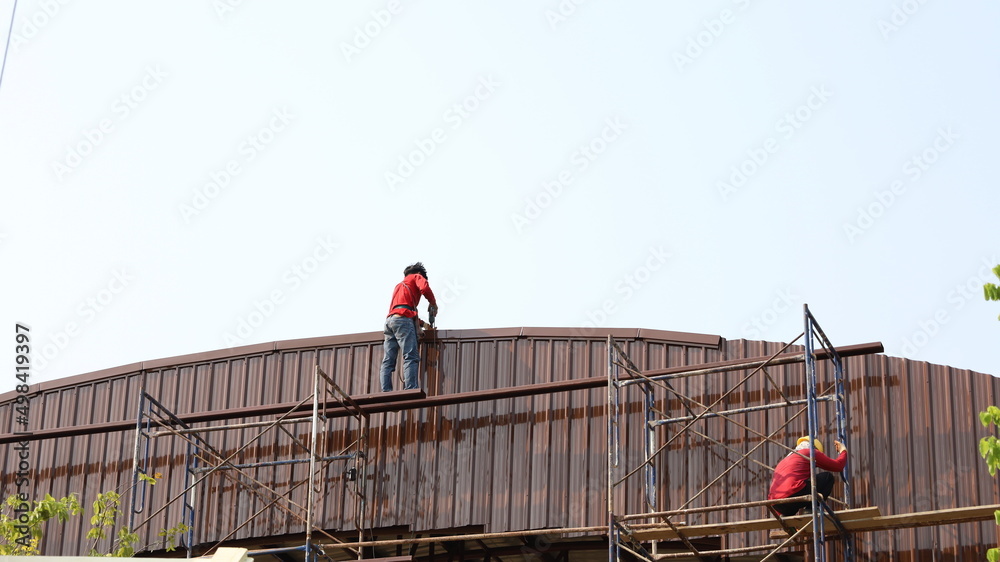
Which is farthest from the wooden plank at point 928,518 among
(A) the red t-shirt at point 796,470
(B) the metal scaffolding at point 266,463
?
(B) the metal scaffolding at point 266,463

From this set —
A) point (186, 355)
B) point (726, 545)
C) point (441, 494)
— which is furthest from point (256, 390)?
point (726, 545)

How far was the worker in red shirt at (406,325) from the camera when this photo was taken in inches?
776

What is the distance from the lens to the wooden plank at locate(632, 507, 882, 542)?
15.7 metres

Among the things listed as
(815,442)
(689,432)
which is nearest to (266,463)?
(689,432)

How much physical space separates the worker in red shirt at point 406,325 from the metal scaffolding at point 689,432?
9.75 ft

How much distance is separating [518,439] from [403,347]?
2.14m

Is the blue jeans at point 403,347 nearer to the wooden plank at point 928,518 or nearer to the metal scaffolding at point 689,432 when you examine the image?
the metal scaffolding at point 689,432

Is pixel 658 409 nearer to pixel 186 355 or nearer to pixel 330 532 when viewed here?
pixel 330 532

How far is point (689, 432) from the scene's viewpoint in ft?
60.2

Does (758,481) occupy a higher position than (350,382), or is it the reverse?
(350,382)

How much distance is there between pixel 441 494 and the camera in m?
19.4

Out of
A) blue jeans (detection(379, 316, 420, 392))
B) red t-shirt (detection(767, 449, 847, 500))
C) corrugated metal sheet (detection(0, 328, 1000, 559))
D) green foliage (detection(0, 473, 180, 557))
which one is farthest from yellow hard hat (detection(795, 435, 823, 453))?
green foliage (detection(0, 473, 180, 557))

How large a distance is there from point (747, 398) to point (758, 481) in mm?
1178

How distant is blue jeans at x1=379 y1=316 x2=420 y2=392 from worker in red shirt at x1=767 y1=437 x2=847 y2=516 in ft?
18.7
